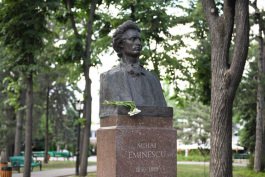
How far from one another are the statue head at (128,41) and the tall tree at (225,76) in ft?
16.4

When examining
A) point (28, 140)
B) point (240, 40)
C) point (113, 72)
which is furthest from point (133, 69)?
point (28, 140)

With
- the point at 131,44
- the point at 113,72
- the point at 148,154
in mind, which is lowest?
the point at 148,154

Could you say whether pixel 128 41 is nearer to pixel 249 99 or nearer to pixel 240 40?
pixel 240 40

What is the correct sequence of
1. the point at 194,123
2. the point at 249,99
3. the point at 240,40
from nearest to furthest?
the point at 240,40 → the point at 249,99 → the point at 194,123

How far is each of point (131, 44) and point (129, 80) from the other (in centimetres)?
66

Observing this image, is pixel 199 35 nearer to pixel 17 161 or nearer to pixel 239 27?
pixel 239 27

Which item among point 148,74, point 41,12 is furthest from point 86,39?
point 148,74

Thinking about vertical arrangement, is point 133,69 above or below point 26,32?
below

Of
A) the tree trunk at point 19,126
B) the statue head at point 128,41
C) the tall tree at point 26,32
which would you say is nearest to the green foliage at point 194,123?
the tree trunk at point 19,126

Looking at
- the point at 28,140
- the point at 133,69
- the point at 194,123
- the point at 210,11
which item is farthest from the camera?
the point at 194,123

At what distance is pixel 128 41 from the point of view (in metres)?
8.30

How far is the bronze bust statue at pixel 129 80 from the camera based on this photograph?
8.00m

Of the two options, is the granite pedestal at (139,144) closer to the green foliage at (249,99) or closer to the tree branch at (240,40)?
the tree branch at (240,40)

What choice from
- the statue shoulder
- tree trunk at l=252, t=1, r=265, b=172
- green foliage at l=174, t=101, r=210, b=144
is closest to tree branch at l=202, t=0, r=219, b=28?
the statue shoulder
